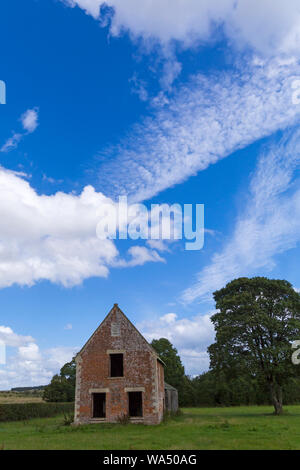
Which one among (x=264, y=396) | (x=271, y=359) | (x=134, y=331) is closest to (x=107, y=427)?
(x=134, y=331)

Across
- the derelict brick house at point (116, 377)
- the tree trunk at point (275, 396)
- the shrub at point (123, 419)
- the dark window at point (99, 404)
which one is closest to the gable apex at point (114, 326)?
the derelict brick house at point (116, 377)

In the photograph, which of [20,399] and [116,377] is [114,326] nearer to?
[116,377]

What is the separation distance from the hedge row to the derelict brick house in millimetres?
14751

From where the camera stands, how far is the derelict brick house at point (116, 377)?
26.5m

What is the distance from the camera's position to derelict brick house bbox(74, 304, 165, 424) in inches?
1044

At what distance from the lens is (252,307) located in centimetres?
3409

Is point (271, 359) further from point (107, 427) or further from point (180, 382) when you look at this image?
point (180, 382)

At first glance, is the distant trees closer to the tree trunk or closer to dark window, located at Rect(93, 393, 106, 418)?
dark window, located at Rect(93, 393, 106, 418)

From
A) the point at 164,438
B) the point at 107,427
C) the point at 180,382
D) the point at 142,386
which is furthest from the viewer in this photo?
the point at 180,382


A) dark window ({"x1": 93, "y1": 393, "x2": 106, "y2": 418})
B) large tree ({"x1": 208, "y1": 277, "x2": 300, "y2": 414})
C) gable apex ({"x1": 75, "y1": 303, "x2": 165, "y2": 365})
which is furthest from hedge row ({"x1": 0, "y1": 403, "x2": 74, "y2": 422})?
large tree ({"x1": 208, "y1": 277, "x2": 300, "y2": 414})

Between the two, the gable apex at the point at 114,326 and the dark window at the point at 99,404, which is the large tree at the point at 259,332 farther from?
the dark window at the point at 99,404

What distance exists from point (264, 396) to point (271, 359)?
3138cm

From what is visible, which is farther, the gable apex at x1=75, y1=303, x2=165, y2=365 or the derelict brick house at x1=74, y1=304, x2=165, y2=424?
the gable apex at x1=75, y1=303, x2=165, y2=365
